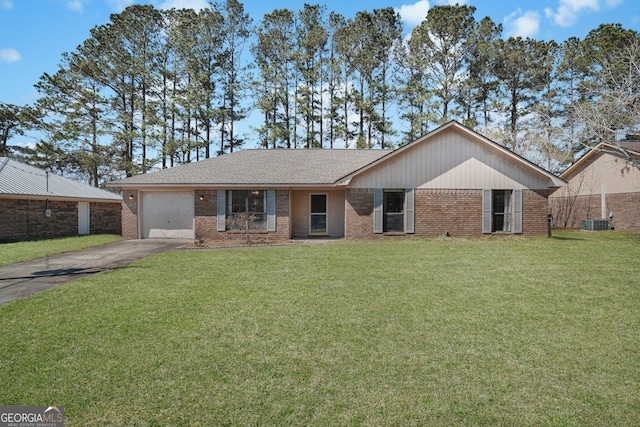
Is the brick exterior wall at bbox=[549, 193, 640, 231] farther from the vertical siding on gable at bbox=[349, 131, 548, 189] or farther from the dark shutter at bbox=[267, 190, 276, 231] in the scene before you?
the dark shutter at bbox=[267, 190, 276, 231]

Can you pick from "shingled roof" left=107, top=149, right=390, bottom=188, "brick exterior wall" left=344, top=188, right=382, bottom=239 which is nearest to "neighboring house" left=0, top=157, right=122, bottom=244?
"shingled roof" left=107, top=149, right=390, bottom=188

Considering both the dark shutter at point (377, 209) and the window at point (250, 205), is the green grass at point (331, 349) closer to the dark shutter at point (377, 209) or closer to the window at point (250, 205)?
the dark shutter at point (377, 209)

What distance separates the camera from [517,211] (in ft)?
46.7

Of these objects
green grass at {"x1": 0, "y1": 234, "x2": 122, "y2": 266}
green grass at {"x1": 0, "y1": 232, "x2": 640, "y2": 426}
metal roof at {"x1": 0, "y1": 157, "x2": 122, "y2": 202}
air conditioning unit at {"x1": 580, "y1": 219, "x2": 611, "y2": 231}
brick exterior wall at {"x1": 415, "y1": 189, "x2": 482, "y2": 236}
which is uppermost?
metal roof at {"x1": 0, "y1": 157, "x2": 122, "y2": 202}

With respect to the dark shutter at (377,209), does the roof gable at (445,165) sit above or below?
above

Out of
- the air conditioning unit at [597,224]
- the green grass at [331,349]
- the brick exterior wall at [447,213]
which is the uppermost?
the brick exterior wall at [447,213]

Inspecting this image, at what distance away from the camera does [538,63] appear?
83.9ft

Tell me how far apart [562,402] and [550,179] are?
14023 millimetres

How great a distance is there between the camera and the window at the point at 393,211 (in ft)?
46.6

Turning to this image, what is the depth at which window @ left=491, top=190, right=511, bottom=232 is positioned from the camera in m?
14.4

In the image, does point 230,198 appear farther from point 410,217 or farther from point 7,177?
point 7,177

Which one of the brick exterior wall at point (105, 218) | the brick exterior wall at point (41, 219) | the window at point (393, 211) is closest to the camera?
the window at point (393, 211)

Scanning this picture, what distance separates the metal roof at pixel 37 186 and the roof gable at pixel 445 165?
15376 millimetres

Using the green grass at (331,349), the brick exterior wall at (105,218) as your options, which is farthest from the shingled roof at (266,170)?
the green grass at (331,349)
